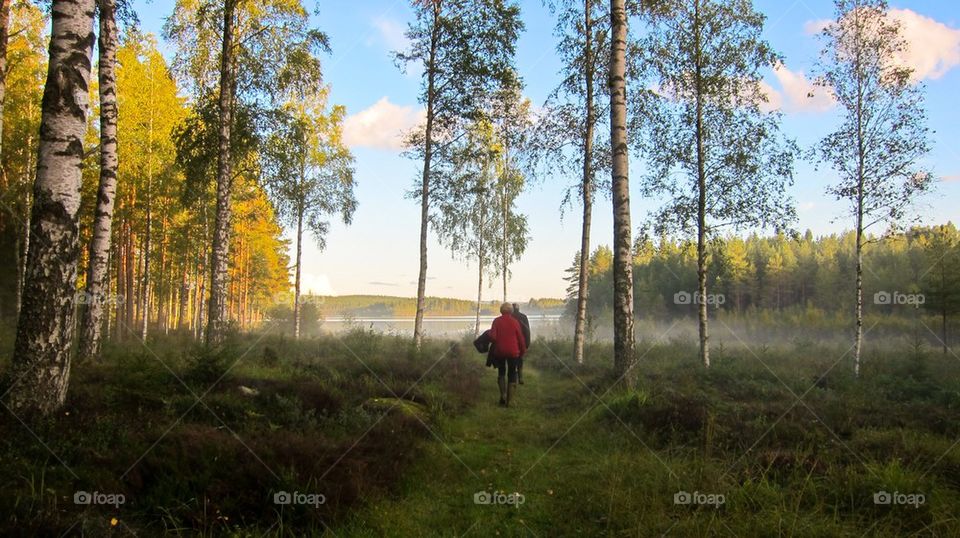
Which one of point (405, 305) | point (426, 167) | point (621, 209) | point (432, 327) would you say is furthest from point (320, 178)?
point (405, 305)

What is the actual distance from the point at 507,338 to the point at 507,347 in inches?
7.7

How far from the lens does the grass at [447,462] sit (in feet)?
13.5

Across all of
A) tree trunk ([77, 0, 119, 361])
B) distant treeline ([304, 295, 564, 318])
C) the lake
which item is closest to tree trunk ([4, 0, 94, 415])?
tree trunk ([77, 0, 119, 361])

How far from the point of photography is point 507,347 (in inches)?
417

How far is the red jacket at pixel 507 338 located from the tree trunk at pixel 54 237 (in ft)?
23.2

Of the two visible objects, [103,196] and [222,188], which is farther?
[222,188]

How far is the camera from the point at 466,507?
5.00 m

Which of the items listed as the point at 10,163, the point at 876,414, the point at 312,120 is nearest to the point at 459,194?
the point at 312,120

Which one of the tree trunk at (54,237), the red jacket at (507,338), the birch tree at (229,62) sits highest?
the birch tree at (229,62)

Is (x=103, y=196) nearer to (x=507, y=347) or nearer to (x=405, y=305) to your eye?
(x=507, y=347)

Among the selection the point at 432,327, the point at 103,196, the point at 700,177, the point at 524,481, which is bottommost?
the point at 432,327

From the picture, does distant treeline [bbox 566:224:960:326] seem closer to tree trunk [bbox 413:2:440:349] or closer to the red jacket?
tree trunk [bbox 413:2:440:349]

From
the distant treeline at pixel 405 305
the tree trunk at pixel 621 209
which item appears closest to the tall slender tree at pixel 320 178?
the tree trunk at pixel 621 209

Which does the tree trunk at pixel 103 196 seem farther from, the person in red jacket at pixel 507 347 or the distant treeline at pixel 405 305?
the distant treeline at pixel 405 305
